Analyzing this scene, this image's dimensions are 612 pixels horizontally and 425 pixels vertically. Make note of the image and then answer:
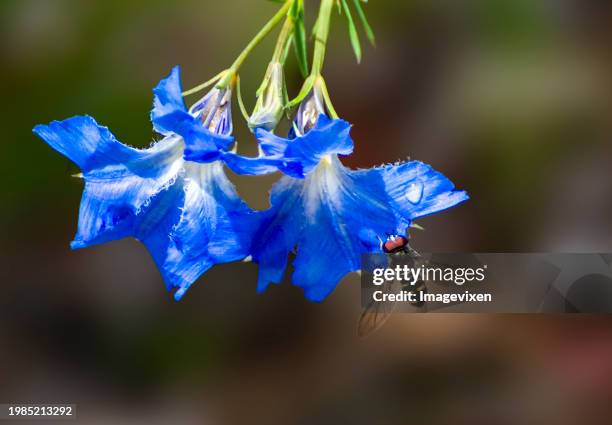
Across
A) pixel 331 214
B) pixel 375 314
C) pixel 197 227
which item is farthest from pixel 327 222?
pixel 375 314

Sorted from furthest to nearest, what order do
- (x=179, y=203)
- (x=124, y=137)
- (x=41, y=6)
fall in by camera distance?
1. (x=41, y=6)
2. (x=124, y=137)
3. (x=179, y=203)

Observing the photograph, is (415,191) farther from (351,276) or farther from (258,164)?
(351,276)

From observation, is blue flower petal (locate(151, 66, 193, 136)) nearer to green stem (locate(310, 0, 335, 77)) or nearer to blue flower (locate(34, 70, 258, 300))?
blue flower (locate(34, 70, 258, 300))

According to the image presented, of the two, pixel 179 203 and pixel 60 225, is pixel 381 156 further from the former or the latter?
pixel 179 203

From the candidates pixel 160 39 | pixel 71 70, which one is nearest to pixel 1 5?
pixel 71 70

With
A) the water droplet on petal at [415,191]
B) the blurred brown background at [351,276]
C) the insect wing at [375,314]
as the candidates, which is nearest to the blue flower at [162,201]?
the water droplet on petal at [415,191]

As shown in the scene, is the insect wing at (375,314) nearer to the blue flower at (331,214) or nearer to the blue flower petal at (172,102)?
the blue flower at (331,214)

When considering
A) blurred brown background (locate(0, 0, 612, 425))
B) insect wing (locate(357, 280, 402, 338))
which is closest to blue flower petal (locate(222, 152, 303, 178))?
insect wing (locate(357, 280, 402, 338))
